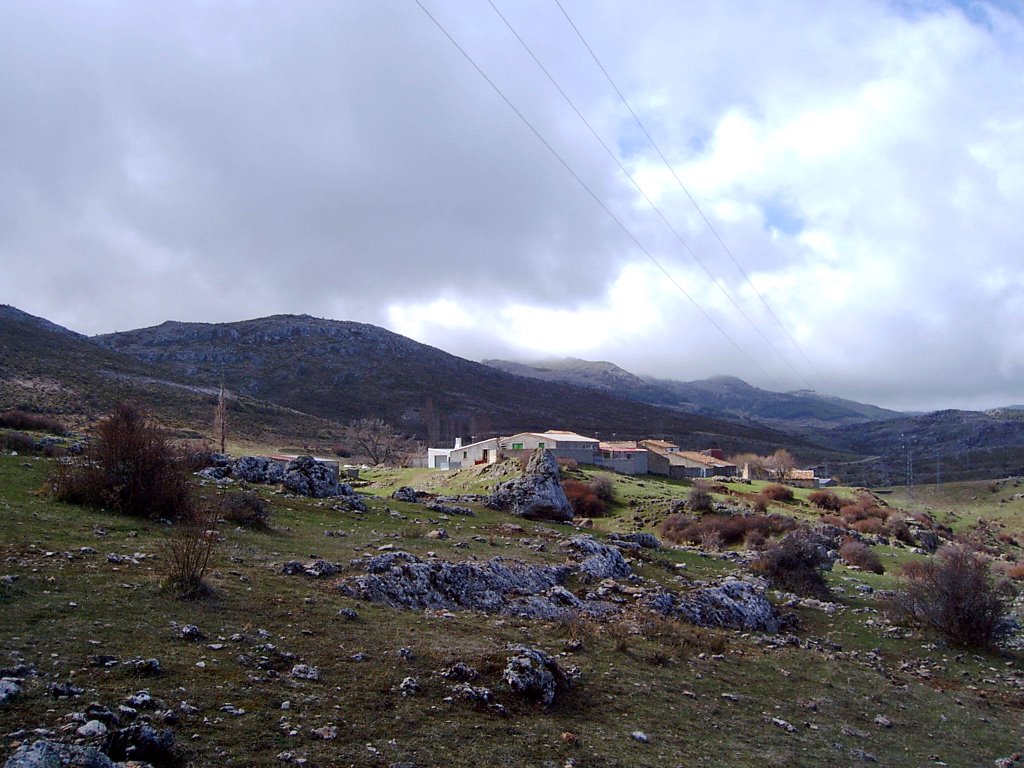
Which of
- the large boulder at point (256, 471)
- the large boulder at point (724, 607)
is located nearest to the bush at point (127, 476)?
the large boulder at point (256, 471)

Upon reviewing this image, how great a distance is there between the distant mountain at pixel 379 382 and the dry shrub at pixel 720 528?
78025 mm

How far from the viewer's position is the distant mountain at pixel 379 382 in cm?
13350

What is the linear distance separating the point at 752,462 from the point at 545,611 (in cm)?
9155

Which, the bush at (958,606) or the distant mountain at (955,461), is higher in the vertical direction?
the distant mountain at (955,461)

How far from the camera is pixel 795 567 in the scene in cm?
2638

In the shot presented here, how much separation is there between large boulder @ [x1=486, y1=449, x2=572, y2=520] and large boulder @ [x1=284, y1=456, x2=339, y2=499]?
8052 mm

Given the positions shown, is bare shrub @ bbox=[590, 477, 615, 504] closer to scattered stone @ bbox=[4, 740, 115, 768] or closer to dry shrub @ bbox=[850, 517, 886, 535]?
dry shrub @ bbox=[850, 517, 886, 535]

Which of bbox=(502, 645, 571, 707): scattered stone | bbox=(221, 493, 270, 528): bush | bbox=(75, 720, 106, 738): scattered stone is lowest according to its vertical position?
bbox=(502, 645, 571, 707): scattered stone

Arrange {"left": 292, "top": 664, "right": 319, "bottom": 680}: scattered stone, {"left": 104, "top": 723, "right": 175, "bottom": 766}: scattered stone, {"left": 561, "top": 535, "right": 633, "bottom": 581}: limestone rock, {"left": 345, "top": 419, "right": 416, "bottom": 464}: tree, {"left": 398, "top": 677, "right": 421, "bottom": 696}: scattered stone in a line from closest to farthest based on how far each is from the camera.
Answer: {"left": 104, "top": 723, "right": 175, "bottom": 766}: scattered stone, {"left": 292, "top": 664, "right": 319, "bottom": 680}: scattered stone, {"left": 398, "top": 677, "right": 421, "bottom": 696}: scattered stone, {"left": 561, "top": 535, "right": 633, "bottom": 581}: limestone rock, {"left": 345, "top": 419, "right": 416, "bottom": 464}: tree

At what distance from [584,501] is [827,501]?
26194 millimetres

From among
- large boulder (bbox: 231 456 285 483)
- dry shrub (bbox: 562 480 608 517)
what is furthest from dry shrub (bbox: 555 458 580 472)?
large boulder (bbox: 231 456 285 483)

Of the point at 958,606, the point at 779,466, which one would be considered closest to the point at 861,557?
the point at 958,606

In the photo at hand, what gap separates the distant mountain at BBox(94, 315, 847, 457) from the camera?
438ft

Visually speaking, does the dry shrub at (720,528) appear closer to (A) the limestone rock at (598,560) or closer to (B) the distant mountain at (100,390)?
(A) the limestone rock at (598,560)
